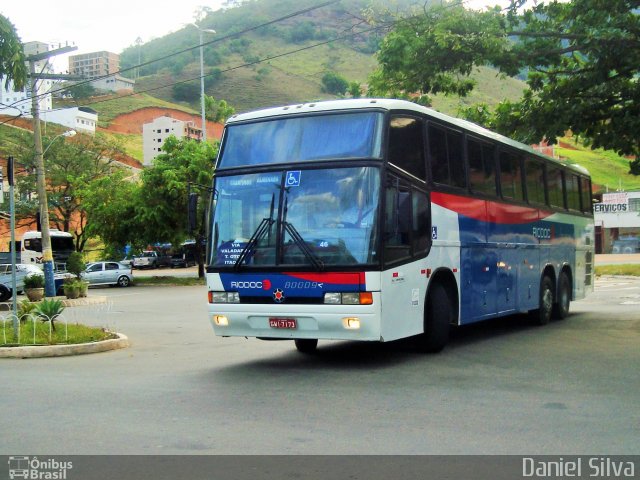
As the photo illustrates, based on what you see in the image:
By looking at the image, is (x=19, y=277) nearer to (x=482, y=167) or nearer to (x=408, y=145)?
(x=482, y=167)

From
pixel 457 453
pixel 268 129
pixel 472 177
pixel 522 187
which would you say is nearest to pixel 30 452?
pixel 457 453

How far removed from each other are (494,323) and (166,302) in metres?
13.4

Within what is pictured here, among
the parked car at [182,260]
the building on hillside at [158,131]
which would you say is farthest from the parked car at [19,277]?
the building on hillside at [158,131]

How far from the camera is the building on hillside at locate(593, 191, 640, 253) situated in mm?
75750

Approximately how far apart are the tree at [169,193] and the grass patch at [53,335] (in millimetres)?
23664

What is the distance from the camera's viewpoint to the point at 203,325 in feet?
59.2

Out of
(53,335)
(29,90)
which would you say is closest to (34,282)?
(29,90)

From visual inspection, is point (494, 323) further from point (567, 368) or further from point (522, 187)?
point (567, 368)

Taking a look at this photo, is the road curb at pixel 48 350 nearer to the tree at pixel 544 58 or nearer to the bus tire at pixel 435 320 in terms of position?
the bus tire at pixel 435 320

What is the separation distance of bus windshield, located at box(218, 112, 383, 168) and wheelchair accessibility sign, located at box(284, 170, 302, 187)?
0.22m

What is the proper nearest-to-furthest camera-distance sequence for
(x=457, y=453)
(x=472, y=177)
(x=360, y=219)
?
(x=457, y=453)
(x=360, y=219)
(x=472, y=177)

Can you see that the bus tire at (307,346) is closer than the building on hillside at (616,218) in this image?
Yes

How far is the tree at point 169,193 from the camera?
3819 cm

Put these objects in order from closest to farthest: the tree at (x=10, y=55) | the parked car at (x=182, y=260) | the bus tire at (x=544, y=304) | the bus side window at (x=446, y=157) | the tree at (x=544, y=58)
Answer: the bus side window at (x=446, y=157) → the tree at (x=544, y=58) → the bus tire at (x=544, y=304) → the tree at (x=10, y=55) → the parked car at (x=182, y=260)
